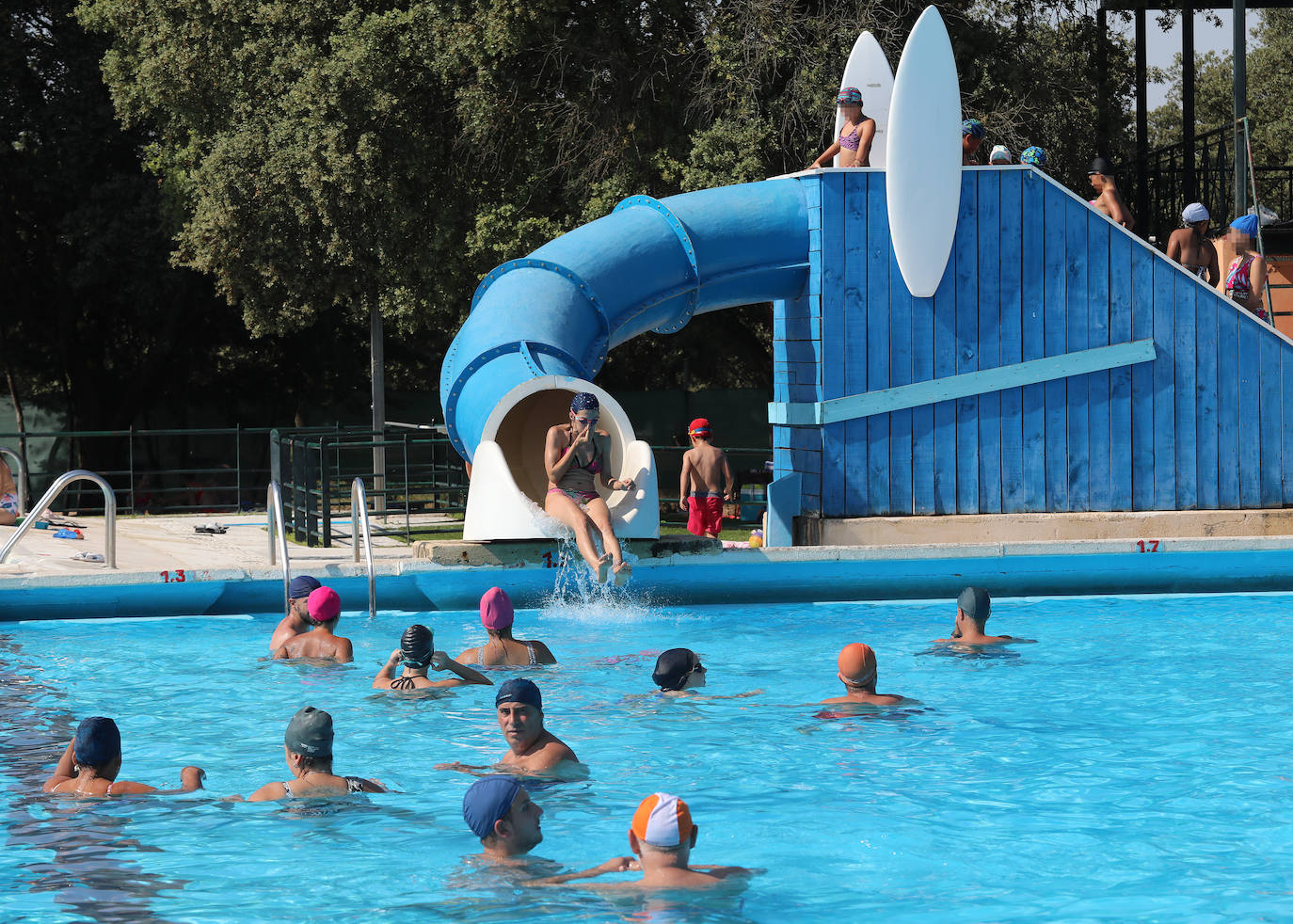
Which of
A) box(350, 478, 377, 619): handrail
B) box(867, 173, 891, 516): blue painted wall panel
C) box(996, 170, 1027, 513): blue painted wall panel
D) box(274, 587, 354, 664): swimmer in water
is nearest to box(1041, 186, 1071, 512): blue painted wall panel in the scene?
box(996, 170, 1027, 513): blue painted wall panel

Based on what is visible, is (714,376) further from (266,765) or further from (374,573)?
(266,765)

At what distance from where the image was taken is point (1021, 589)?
12.7 m

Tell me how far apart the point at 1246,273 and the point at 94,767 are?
39.1ft

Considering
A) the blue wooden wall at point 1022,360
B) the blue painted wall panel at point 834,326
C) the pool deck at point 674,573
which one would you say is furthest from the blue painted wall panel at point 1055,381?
the blue painted wall panel at point 834,326

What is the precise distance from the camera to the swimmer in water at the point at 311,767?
21.5 feet

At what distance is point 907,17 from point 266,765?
48.9ft

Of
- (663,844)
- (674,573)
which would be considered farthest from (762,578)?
(663,844)

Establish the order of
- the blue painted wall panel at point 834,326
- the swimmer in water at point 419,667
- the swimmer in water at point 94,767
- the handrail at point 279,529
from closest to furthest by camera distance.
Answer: the swimmer in water at point 94,767
the swimmer in water at point 419,667
the handrail at point 279,529
the blue painted wall panel at point 834,326

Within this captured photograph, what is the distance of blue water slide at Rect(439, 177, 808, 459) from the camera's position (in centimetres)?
1266

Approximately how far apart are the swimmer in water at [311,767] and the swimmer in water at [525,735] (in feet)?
2.17

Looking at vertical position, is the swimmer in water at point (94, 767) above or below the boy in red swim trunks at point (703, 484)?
below

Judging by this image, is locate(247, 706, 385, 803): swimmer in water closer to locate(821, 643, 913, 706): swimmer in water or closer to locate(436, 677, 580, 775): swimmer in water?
locate(436, 677, 580, 775): swimmer in water

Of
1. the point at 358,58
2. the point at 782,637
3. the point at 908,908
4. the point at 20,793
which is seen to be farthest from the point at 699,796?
the point at 358,58

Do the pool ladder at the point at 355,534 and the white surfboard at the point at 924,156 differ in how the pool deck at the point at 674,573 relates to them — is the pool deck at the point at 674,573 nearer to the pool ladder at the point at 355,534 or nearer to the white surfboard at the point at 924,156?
the pool ladder at the point at 355,534
